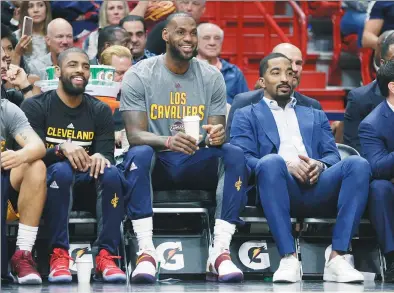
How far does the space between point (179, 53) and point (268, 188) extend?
1184 millimetres

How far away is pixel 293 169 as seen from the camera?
7906 mm

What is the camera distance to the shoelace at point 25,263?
732cm

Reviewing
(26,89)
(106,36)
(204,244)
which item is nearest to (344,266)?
(204,244)

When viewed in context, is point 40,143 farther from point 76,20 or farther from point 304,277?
point 76,20

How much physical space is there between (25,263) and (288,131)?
2152mm

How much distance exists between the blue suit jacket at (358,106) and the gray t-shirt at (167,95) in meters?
1.21

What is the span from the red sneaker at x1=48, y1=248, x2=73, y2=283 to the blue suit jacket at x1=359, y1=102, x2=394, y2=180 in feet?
7.27

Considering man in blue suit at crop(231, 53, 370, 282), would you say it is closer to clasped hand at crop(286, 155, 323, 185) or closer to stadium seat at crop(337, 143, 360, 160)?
clasped hand at crop(286, 155, 323, 185)

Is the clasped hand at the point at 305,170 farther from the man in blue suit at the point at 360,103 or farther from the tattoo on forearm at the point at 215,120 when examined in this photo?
the man in blue suit at the point at 360,103

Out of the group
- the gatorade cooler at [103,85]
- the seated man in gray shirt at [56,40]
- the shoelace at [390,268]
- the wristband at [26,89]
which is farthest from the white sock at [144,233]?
the seated man in gray shirt at [56,40]

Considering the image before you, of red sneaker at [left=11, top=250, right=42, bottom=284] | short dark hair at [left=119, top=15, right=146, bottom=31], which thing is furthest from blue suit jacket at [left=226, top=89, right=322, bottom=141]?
short dark hair at [left=119, top=15, right=146, bottom=31]

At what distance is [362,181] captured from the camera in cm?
775

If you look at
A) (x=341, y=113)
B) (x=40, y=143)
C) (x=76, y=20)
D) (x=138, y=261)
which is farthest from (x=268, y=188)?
(x=76, y=20)

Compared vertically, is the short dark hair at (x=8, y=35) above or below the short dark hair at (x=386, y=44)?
above
